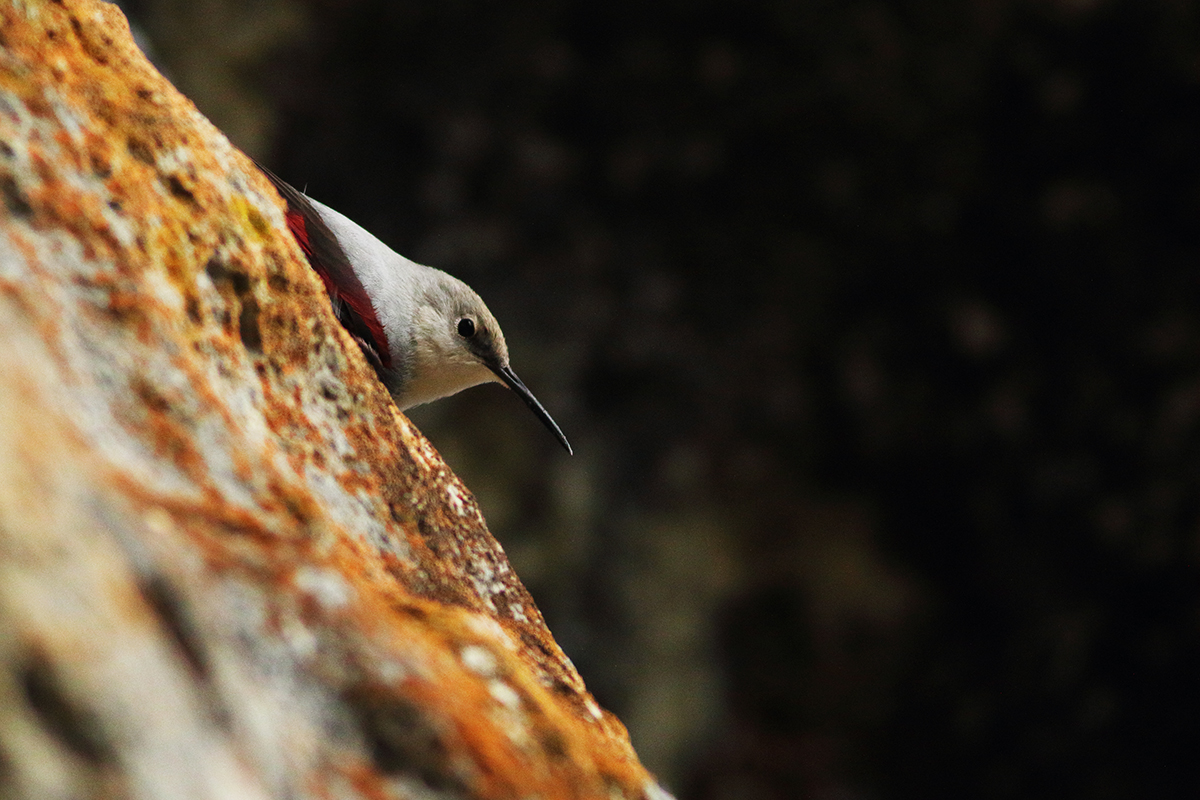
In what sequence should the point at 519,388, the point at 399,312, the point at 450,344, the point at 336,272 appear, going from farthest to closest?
the point at 519,388, the point at 450,344, the point at 399,312, the point at 336,272

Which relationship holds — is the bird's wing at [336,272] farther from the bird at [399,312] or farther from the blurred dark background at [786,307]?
the blurred dark background at [786,307]

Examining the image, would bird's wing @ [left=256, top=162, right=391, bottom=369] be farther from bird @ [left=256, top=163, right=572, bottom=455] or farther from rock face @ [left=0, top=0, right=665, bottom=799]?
rock face @ [left=0, top=0, right=665, bottom=799]

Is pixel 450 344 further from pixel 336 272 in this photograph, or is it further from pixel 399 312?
pixel 336 272

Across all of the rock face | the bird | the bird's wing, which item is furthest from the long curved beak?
the rock face

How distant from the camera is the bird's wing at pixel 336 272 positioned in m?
1.64

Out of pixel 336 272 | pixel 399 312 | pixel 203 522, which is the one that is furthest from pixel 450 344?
pixel 203 522

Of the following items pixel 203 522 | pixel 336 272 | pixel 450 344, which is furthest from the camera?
pixel 450 344

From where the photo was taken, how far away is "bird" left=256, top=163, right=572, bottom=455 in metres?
1.73

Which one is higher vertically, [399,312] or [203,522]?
[203,522]

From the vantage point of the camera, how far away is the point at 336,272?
1747 millimetres

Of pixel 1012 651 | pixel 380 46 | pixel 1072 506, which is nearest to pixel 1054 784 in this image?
pixel 1012 651

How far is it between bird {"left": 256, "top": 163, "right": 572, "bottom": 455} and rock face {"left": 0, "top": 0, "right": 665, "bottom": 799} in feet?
0.78

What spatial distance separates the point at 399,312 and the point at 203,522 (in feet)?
3.93

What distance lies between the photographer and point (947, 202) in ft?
13.1
